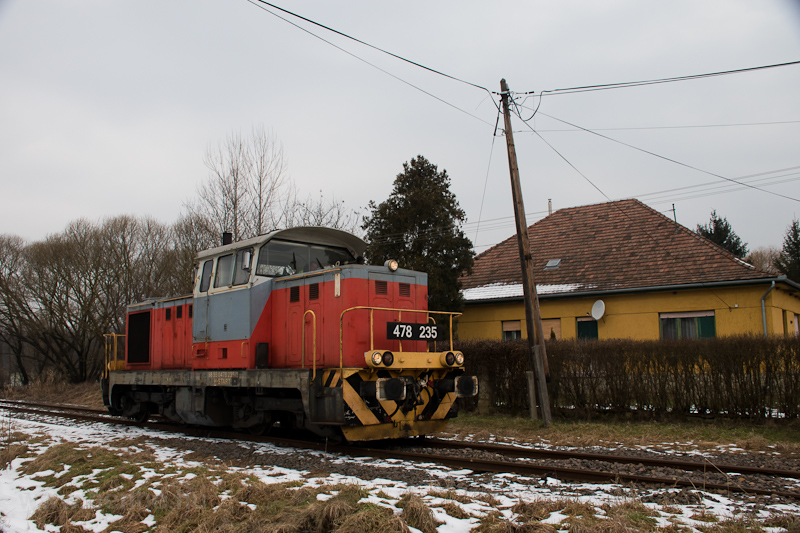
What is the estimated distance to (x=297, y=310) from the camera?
9.16 metres

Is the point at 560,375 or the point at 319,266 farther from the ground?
the point at 319,266

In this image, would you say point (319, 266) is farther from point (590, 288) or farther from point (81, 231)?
point (81, 231)

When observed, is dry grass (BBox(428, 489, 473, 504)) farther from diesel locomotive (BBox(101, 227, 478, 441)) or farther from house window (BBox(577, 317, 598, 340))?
house window (BBox(577, 317, 598, 340))

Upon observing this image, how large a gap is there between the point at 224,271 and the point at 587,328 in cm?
1301

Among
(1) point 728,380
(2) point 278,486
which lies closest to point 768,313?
(1) point 728,380

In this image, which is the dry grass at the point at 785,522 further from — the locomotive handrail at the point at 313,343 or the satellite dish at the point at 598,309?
the satellite dish at the point at 598,309

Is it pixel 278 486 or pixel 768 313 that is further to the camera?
pixel 768 313

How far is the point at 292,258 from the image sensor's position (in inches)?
386

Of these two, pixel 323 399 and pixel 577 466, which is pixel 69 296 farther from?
pixel 577 466

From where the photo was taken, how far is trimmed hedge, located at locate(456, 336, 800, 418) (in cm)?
1059

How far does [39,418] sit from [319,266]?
9.15m

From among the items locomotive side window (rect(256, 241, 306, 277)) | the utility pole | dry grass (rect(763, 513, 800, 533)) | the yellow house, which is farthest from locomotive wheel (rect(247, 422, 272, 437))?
the yellow house

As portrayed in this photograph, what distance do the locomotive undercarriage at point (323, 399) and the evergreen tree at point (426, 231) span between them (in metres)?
7.65

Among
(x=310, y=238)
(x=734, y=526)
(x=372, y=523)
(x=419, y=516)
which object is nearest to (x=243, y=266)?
(x=310, y=238)
